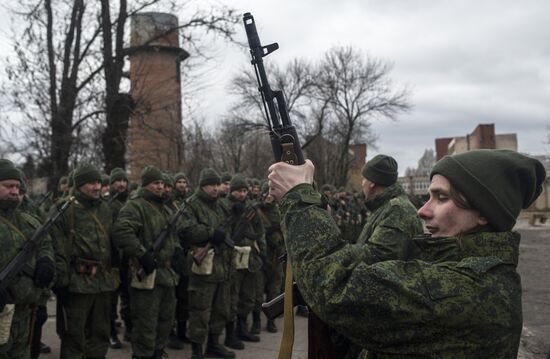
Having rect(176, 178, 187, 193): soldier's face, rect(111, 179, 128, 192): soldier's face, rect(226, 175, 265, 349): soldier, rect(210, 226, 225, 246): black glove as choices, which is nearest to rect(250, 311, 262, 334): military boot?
rect(226, 175, 265, 349): soldier

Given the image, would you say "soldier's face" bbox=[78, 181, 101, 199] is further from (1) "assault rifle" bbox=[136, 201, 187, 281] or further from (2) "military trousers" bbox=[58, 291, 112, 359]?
(2) "military trousers" bbox=[58, 291, 112, 359]

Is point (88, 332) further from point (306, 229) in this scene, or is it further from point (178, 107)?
point (178, 107)

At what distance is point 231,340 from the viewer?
22.5 ft

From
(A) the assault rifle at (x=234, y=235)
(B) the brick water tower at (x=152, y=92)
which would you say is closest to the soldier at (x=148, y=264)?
(A) the assault rifle at (x=234, y=235)

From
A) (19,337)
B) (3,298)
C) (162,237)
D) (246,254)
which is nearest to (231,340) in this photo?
(246,254)

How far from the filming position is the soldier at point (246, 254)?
6.96 metres

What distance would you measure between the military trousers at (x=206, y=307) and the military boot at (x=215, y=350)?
10 cm

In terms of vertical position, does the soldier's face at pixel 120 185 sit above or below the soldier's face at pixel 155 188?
above

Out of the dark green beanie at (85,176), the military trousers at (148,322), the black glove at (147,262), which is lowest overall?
the military trousers at (148,322)

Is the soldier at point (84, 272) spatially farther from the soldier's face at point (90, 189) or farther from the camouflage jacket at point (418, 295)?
the camouflage jacket at point (418, 295)

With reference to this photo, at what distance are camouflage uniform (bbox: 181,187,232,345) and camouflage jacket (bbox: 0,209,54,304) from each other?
192 cm

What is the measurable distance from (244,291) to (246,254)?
727mm

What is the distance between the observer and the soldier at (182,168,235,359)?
6062 mm

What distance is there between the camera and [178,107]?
16906mm
